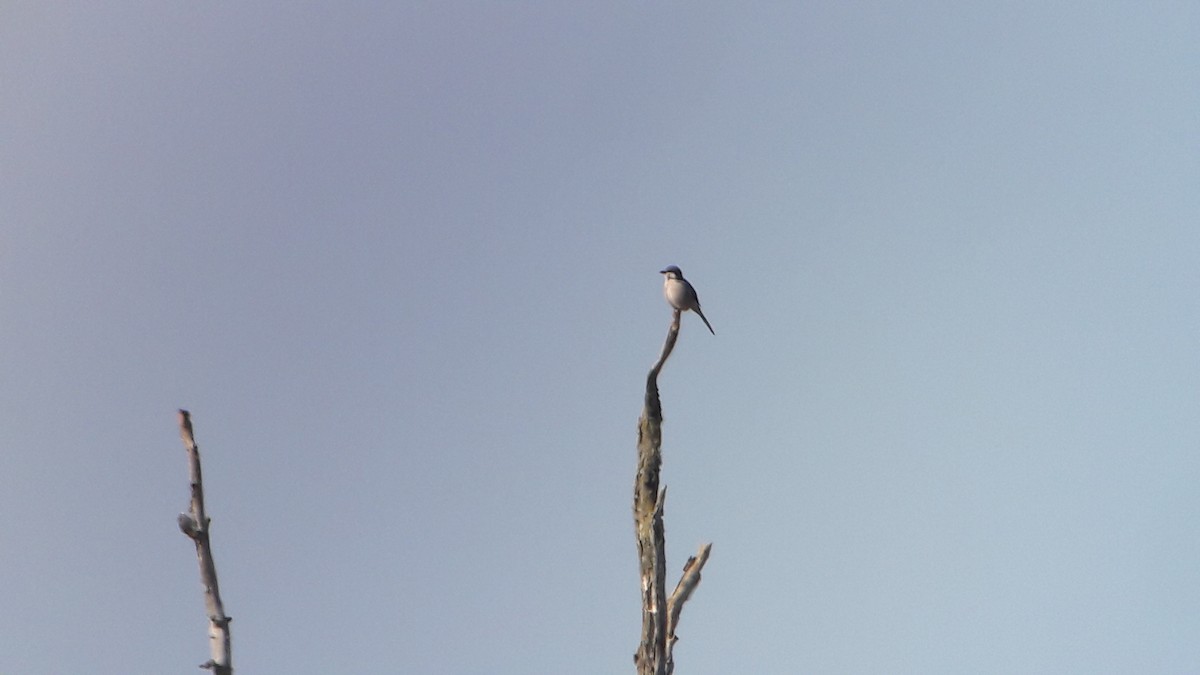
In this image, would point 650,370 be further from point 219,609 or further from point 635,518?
point 219,609

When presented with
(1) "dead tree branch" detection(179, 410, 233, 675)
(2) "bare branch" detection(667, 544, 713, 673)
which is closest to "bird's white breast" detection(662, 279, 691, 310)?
(2) "bare branch" detection(667, 544, 713, 673)

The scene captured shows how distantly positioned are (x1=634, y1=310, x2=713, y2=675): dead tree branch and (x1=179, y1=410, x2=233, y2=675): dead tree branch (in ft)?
21.8

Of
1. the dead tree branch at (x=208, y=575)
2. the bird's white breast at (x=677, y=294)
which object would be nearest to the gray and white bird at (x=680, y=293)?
the bird's white breast at (x=677, y=294)

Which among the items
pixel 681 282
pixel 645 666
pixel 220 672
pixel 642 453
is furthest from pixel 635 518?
pixel 681 282

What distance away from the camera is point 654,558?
1191 cm

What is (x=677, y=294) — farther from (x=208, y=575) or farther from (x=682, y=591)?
(x=208, y=575)

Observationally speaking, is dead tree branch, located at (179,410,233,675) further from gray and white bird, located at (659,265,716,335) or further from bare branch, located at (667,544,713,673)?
gray and white bird, located at (659,265,716,335)

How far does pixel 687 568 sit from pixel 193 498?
7632 millimetres

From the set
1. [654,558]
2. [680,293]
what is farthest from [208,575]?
[680,293]

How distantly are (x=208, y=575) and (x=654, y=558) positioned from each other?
7250mm

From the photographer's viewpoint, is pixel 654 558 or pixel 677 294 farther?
pixel 677 294

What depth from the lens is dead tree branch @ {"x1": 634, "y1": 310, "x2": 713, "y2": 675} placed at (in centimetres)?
1140

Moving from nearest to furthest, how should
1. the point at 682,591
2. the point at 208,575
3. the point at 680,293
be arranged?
the point at 208,575 → the point at 682,591 → the point at 680,293

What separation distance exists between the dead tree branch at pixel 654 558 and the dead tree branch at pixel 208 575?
21.8 ft
